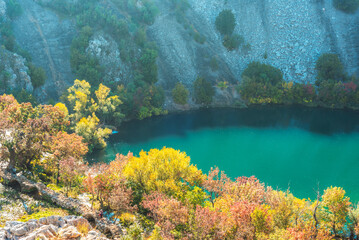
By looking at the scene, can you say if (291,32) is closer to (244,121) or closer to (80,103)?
(244,121)

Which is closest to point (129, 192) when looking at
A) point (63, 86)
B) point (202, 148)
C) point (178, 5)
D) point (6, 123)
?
point (6, 123)

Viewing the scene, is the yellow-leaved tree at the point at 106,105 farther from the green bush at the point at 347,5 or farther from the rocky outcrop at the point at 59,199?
the green bush at the point at 347,5

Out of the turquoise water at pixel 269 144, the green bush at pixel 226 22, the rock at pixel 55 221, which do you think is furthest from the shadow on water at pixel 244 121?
the rock at pixel 55 221

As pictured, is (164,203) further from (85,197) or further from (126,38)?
(126,38)

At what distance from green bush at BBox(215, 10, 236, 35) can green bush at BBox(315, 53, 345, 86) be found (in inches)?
1014

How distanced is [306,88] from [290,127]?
14458 millimetres

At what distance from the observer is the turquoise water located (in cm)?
4828

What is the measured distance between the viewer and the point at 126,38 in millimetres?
76812

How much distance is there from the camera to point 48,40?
74375 mm

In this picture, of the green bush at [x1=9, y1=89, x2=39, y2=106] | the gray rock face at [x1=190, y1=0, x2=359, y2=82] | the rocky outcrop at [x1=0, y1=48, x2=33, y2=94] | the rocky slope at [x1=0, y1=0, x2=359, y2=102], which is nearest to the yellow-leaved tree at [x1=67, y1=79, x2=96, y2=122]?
the green bush at [x1=9, y1=89, x2=39, y2=106]

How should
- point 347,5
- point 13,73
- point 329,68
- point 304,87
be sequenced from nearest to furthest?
point 13,73 → point 304,87 → point 329,68 → point 347,5

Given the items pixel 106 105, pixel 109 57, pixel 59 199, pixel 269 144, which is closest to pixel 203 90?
pixel 269 144

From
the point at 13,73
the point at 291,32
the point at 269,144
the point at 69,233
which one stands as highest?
the point at 291,32

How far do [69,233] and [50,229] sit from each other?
149 centimetres
